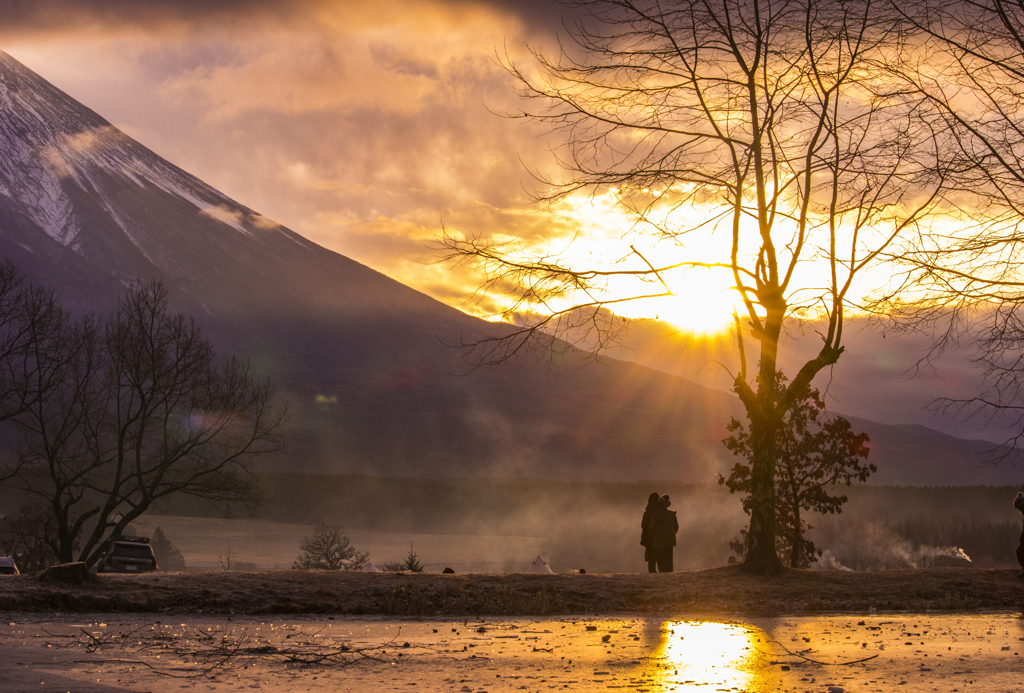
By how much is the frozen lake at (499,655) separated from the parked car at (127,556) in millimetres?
20046

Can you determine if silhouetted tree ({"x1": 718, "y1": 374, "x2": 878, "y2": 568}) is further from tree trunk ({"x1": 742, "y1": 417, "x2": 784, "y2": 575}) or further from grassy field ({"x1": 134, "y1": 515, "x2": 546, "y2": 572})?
grassy field ({"x1": 134, "y1": 515, "x2": 546, "y2": 572})

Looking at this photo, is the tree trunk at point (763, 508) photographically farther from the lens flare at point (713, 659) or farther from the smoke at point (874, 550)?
the smoke at point (874, 550)

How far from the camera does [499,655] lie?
8367 mm

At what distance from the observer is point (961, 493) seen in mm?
134875

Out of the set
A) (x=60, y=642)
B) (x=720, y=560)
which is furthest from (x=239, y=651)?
(x=720, y=560)

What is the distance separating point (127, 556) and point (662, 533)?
18.3 metres

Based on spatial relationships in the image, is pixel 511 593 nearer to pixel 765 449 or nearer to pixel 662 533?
pixel 765 449

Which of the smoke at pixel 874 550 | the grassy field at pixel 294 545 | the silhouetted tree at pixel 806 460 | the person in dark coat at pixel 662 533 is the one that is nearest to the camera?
the person in dark coat at pixel 662 533

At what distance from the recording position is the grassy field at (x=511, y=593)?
1152 centimetres

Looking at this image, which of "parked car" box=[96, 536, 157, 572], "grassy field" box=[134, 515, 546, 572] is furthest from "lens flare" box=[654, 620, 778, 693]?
"grassy field" box=[134, 515, 546, 572]

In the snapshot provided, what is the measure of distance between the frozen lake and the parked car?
2005 centimetres

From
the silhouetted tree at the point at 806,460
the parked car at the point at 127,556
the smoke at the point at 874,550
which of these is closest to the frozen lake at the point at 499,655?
the silhouetted tree at the point at 806,460

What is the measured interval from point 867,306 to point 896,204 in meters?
1.87

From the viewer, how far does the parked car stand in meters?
29.0
